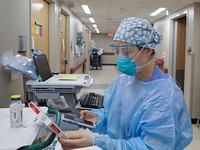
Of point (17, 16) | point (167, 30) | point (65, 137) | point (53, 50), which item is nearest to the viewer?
point (65, 137)

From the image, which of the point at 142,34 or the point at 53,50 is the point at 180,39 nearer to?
the point at 53,50

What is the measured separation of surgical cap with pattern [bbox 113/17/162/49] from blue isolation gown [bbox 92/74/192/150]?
0.72 ft

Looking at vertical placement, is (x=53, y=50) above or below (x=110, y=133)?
above

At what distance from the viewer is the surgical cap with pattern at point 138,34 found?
128 cm

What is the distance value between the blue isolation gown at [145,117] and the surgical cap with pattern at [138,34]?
0.22m

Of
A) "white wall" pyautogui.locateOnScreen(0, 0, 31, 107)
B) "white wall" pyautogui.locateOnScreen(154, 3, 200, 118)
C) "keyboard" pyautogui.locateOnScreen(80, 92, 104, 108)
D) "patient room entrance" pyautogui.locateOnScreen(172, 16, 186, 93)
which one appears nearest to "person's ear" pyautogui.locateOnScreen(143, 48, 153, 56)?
"keyboard" pyautogui.locateOnScreen(80, 92, 104, 108)

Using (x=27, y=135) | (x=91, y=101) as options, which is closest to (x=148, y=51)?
(x=27, y=135)

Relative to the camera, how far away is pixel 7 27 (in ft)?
6.91

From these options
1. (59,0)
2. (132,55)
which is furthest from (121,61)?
(59,0)

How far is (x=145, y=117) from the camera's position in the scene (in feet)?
3.76

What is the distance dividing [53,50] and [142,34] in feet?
9.86

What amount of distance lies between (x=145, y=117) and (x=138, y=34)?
17.5 inches

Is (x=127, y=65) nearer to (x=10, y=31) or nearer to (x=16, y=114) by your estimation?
(x=16, y=114)

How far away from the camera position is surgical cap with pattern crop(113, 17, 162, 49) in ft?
4.20
